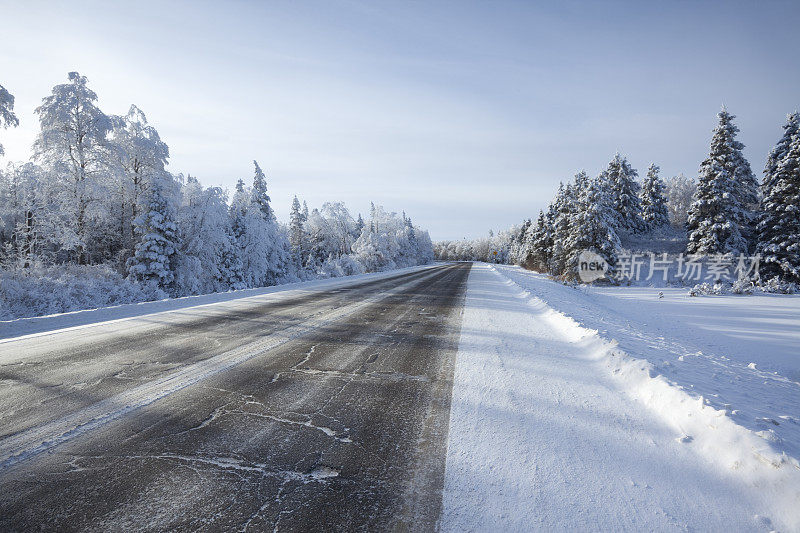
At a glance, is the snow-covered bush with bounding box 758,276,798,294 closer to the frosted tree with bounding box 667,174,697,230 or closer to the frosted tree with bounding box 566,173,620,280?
the frosted tree with bounding box 566,173,620,280

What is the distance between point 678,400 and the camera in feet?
11.5

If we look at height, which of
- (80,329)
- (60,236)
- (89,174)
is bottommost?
(80,329)

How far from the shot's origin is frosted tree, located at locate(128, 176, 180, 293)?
1738 centimetres

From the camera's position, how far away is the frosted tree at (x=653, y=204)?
1928 inches

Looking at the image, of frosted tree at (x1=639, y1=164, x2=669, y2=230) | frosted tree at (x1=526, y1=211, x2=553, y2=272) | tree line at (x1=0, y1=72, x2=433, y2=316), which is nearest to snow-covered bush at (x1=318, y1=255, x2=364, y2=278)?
tree line at (x1=0, y1=72, x2=433, y2=316)

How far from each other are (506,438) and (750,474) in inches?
67.0

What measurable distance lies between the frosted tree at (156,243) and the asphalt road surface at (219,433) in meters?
13.4

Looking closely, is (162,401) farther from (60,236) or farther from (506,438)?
(60,236)

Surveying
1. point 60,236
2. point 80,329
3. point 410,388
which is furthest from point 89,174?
point 410,388

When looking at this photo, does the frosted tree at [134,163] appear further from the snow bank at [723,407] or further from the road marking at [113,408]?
the snow bank at [723,407]

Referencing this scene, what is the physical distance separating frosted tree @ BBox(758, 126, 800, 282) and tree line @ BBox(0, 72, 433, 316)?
1435 inches

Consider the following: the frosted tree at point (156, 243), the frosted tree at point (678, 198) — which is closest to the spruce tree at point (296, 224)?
the frosted tree at point (156, 243)

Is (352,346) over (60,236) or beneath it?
beneath

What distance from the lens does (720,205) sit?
26625 mm
